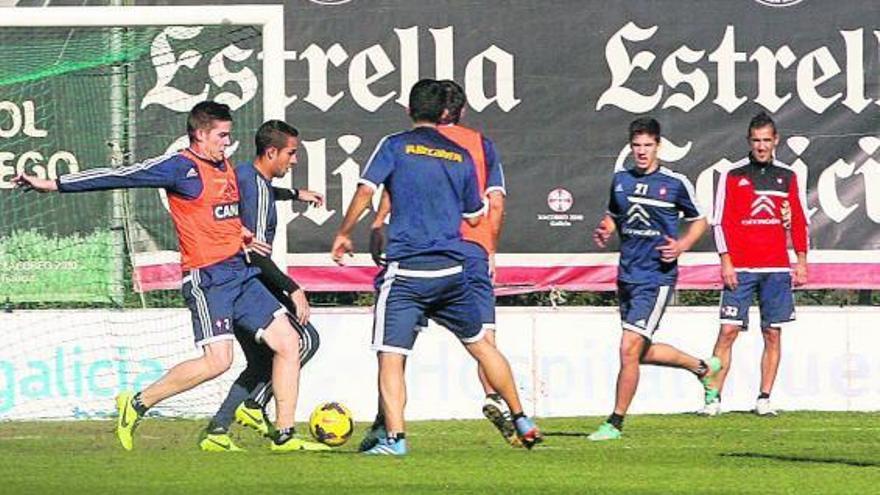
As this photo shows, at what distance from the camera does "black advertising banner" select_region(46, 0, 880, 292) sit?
1727 centimetres

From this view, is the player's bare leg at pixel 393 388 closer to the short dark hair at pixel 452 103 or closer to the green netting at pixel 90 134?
the short dark hair at pixel 452 103

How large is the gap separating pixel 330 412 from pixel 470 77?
5346 mm

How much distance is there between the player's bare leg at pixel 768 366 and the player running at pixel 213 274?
16.2ft

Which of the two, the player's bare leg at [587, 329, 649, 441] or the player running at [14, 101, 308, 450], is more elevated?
the player running at [14, 101, 308, 450]

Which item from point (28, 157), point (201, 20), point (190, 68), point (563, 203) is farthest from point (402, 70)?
point (28, 157)

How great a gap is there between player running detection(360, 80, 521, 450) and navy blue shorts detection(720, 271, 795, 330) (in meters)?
3.40

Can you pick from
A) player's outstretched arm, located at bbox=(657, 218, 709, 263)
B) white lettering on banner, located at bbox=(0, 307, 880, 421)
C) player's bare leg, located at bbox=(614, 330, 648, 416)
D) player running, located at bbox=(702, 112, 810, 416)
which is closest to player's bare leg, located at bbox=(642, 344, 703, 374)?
player's bare leg, located at bbox=(614, 330, 648, 416)

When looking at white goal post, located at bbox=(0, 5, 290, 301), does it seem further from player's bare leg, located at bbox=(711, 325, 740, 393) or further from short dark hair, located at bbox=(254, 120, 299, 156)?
player's bare leg, located at bbox=(711, 325, 740, 393)

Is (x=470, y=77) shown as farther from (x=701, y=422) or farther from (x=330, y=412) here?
(x=330, y=412)

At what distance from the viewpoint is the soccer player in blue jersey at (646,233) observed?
14188 mm

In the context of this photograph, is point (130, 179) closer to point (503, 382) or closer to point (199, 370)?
point (199, 370)

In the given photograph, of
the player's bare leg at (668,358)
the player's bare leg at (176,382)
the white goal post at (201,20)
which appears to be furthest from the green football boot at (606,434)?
the white goal post at (201,20)

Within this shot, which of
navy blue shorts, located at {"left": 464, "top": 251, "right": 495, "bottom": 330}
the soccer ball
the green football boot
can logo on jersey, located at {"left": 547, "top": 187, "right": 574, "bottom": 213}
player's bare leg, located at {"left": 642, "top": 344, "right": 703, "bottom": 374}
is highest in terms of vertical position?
can logo on jersey, located at {"left": 547, "top": 187, "right": 574, "bottom": 213}

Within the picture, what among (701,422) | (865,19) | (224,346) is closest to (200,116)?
(224,346)
